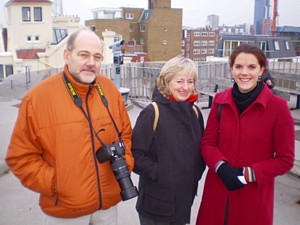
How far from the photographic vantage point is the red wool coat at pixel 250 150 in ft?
6.76

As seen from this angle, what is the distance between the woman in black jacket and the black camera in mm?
206

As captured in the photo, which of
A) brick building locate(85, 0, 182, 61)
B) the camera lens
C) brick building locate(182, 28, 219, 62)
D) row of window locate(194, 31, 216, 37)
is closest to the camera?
the camera lens

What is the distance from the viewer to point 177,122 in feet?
7.25

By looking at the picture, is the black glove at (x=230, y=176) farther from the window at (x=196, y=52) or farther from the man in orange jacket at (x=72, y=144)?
the window at (x=196, y=52)

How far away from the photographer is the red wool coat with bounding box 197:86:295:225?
206 cm

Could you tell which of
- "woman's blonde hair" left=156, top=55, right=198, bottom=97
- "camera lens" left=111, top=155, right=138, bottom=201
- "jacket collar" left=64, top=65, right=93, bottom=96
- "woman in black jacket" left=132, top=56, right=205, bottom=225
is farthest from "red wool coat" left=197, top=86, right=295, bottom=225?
"jacket collar" left=64, top=65, right=93, bottom=96

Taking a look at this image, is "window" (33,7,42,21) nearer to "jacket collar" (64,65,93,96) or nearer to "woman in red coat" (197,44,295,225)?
"jacket collar" (64,65,93,96)

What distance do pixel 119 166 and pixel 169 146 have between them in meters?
0.40

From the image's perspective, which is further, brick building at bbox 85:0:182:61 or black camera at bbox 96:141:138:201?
brick building at bbox 85:0:182:61

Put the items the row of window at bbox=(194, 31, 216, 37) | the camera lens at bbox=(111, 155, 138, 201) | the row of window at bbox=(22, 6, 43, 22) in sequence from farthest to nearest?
the row of window at bbox=(194, 31, 216, 37), the row of window at bbox=(22, 6, 43, 22), the camera lens at bbox=(111, 155, 138, 201)

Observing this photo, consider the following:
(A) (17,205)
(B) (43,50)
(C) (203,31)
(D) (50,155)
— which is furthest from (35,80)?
(C) (203,31)

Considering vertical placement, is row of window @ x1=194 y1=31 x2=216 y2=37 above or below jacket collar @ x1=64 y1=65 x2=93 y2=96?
above

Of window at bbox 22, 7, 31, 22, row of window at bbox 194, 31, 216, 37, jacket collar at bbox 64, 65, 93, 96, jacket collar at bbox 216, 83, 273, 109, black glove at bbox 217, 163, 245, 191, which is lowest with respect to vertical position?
black glove at bbox 217, 163, 245, 191

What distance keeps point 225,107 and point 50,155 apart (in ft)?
4.08
